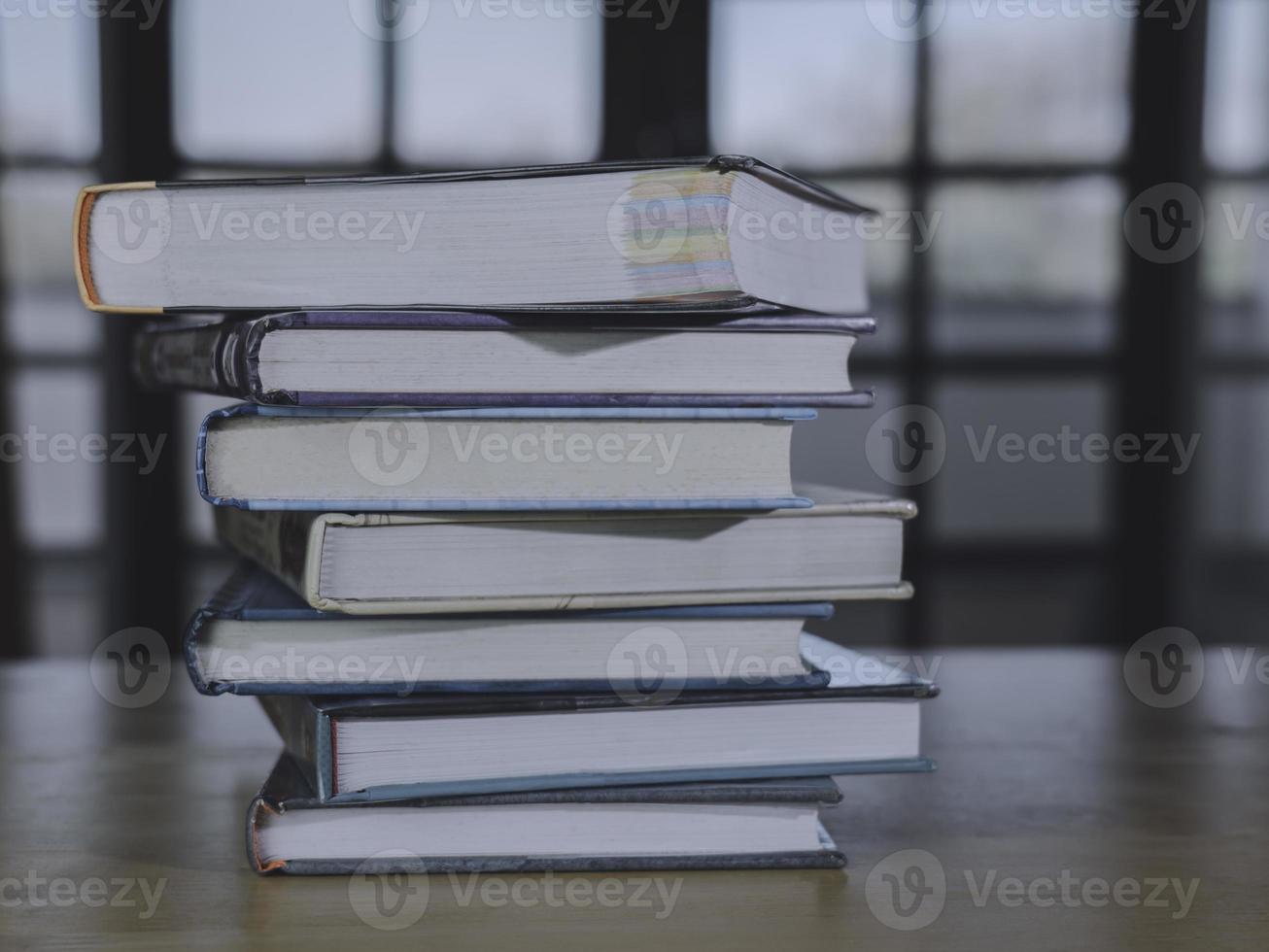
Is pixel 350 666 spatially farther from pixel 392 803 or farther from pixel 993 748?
pixel 993 748

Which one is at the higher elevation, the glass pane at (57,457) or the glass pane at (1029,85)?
the glass pane at (1029,85)

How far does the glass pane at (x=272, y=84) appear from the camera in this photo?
2338 mm

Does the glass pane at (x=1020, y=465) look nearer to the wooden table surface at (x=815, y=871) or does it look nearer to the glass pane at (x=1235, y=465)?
the glass pane at (x=1235, y=465)

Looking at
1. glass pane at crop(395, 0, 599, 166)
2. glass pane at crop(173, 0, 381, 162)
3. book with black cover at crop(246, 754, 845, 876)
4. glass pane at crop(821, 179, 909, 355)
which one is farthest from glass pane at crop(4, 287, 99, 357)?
book with black cover at crop(246, 754, 845, 876)

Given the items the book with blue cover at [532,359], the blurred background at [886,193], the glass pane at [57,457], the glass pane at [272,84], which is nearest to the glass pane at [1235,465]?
the blurred background at [886,193]

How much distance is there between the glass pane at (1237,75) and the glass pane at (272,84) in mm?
1546

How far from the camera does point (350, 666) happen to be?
574 mm

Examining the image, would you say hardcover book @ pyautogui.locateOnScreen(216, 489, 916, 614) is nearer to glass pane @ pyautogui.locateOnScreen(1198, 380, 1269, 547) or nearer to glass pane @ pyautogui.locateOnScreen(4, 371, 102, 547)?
glass pane @ pyautogui.locateOnScreen(4, 371, 102, 547)

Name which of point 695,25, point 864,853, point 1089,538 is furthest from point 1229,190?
point 864,853

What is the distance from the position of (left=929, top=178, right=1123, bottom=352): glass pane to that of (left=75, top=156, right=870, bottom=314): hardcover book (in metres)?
1.98

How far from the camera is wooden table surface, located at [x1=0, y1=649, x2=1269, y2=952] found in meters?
0.50

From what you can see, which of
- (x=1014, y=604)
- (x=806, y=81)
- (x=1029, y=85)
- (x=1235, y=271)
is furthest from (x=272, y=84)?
(x=1235, y=271)

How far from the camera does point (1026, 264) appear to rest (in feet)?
8.19

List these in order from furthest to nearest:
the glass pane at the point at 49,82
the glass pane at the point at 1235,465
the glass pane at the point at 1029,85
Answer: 1. the glass pane at the point at 1235,465
2. the glass pane at the point at 1029,85
3. the glass pane at the point at 49,82
